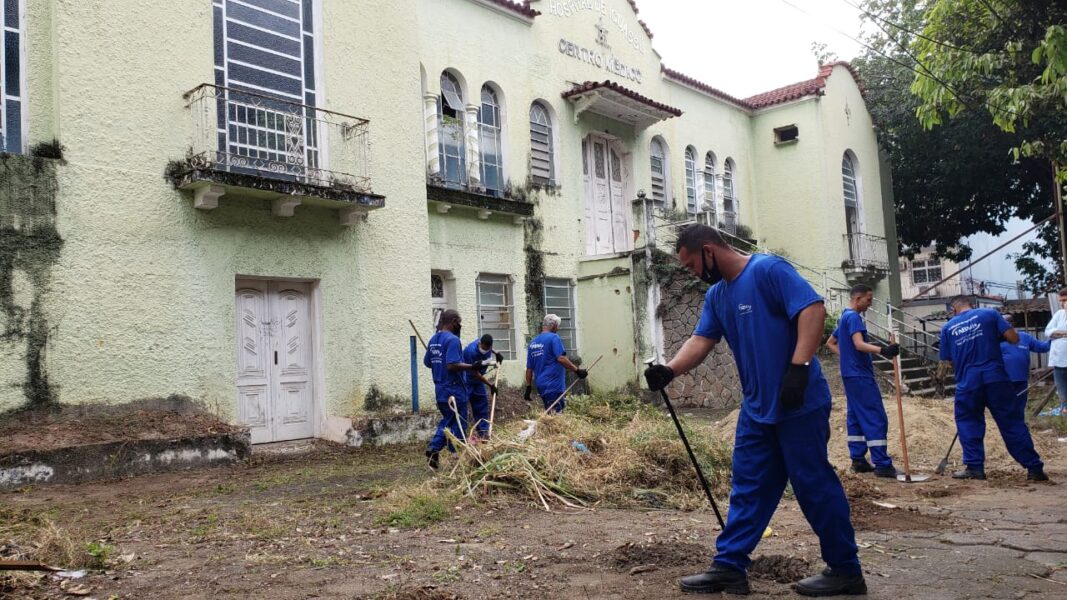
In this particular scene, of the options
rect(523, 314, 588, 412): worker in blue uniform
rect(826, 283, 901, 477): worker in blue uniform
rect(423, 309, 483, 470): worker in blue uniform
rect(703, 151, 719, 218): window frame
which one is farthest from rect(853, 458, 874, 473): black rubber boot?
rect(703, 151, 719, 218): window frame

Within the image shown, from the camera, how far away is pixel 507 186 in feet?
48.4

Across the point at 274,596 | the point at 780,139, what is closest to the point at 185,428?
the point at 274,596

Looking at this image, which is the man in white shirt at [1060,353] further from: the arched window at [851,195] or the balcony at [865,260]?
the arched window at [851,195]

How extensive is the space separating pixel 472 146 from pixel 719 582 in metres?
11.0

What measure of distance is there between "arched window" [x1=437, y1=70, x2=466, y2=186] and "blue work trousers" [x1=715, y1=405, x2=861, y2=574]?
10.2 metres

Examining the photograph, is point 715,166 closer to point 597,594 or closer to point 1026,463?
point 1026,463

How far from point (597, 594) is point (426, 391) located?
802 centimetres

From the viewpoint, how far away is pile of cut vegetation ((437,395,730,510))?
671 centimetres

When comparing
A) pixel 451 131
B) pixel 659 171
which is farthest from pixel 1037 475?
pixel 659 171

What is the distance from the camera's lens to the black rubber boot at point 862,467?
8.46m

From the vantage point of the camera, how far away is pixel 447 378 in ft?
28.7

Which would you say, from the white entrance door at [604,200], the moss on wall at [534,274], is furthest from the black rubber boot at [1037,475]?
the white entrance door at [604,200]

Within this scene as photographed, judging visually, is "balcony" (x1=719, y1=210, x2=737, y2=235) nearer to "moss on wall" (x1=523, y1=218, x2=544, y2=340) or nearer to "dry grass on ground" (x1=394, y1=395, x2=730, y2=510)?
"moss on wall" (x1=523, y1=218, x2=544, y2=340)

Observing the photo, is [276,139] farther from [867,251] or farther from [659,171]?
[867,251]
